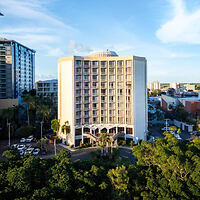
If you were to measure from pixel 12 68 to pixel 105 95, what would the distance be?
54.3 m

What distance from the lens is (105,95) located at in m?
42.0

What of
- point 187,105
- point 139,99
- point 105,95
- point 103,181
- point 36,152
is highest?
point 105,95

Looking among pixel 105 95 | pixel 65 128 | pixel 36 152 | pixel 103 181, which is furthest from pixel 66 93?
pixel 103 181

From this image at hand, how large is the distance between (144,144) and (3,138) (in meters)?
36.1

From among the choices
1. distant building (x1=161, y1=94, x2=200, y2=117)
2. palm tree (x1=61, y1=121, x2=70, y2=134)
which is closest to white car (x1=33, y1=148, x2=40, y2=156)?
palm tree (x1=61, y1=121, x2=70, y2=134)

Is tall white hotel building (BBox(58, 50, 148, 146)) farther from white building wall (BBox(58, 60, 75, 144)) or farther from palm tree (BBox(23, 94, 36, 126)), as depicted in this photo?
palm tree (BBox(23, 94, 36, 126))

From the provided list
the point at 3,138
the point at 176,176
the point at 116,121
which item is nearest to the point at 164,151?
the point at 176,176

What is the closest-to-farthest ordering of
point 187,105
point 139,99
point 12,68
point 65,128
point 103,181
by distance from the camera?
point 103,181 → point 65,128 → point 139,99 → point 187,105 → point 12,68

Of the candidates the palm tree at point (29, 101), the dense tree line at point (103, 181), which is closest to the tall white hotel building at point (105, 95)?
the palm tree at point (29, 101)

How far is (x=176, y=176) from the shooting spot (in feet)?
49.6

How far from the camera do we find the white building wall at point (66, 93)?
3962 centimetres

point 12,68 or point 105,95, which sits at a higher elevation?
point 12,68

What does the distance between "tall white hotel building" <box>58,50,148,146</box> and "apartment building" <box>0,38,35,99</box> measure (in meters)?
43.9

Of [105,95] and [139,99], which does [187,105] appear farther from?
[105,95]
